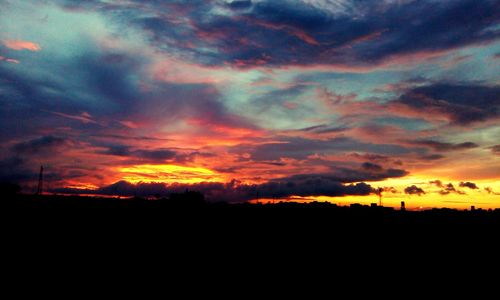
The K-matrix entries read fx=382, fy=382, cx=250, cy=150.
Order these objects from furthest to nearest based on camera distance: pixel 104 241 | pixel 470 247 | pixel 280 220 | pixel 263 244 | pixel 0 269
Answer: pixel 280 220
pixel 470 247
pixel 263 244
pixel 104 241
pixel 0 269

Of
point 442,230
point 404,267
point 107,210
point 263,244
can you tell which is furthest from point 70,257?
point 442,230

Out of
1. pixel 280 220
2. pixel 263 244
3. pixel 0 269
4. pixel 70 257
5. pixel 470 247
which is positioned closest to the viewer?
pixel 0 269

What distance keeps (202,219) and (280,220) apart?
29.6 ft

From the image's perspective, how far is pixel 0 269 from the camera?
2284 centimetres

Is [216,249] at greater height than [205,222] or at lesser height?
lesser

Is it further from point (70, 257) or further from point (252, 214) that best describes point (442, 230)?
point (70, 257)

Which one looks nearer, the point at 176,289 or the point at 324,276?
the point at 176,289

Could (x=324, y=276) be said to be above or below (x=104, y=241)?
below

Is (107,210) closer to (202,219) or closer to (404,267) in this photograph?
(202,219)

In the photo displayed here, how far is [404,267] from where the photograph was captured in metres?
29.9

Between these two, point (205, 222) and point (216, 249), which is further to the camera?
point (205, 222)

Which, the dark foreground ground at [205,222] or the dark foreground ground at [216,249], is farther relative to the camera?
the dark foreground ground at [205,222]

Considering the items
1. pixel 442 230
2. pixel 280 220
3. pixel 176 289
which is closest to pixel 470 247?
pixel 442 230

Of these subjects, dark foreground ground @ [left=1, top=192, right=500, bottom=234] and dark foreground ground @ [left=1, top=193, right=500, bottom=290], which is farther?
dark foreground ground @ [left=1, top=192, right=500, bottom=234]
